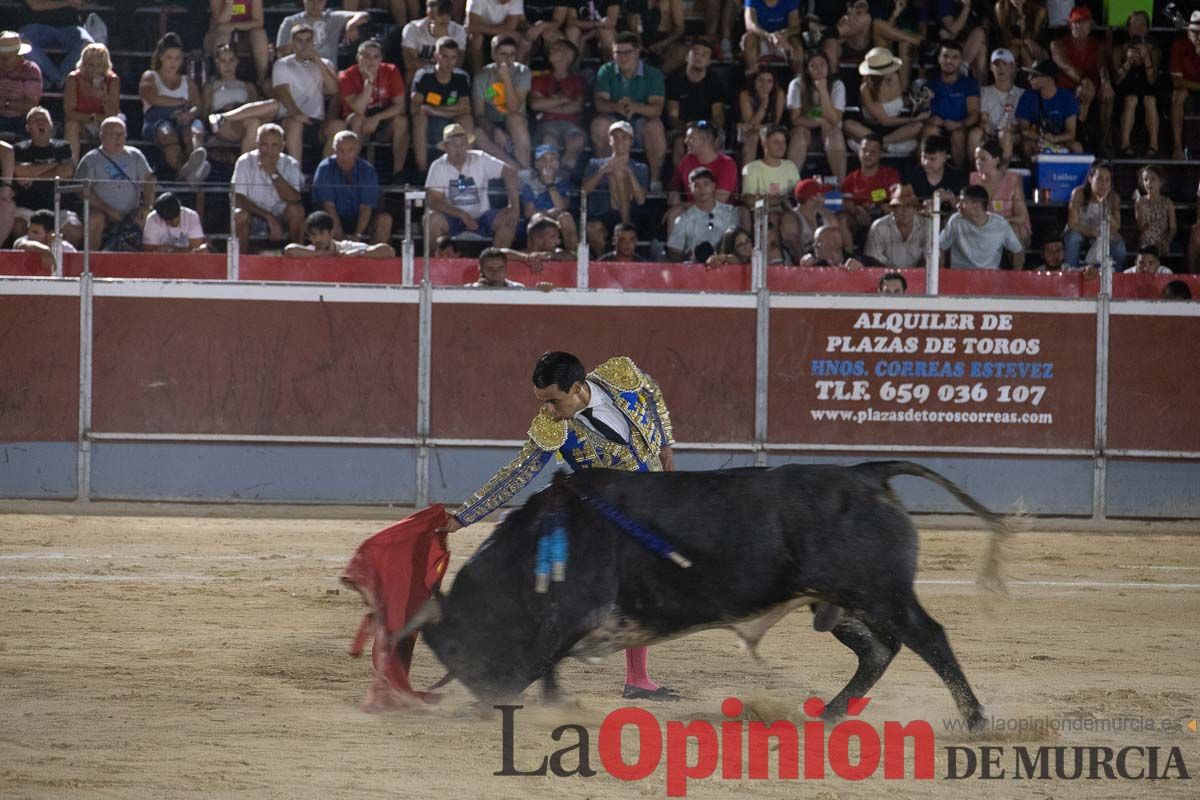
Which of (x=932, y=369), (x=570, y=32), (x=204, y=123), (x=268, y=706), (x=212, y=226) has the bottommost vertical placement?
(x=268, y=706)

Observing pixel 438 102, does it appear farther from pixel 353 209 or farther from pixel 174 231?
pixel 174 231

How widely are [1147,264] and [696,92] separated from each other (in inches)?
161

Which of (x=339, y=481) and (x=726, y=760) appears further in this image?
(x=339, y=481)

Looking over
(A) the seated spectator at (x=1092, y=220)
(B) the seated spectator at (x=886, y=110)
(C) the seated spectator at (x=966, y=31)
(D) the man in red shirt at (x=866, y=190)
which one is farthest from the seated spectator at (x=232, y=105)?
(A) the seated spectator at (x=1092, y=220)

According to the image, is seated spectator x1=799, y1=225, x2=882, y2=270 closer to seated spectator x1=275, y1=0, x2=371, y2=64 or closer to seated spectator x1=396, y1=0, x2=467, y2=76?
seated spectator x1=396, y1=0, x2=467, y2=76

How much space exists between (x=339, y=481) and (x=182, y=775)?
6897 millimetres

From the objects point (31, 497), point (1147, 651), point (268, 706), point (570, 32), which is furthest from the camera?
point (570, 32)

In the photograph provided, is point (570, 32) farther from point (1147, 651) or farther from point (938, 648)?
point (938, 648)

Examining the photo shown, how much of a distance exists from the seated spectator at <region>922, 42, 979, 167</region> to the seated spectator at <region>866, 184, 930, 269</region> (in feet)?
6.71

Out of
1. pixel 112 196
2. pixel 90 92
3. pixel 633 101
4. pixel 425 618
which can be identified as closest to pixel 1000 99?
pixel 633 101

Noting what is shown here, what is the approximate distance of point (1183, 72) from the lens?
14.2m

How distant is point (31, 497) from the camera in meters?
11.3

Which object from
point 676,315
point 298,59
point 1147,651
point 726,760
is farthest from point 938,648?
point 298,59

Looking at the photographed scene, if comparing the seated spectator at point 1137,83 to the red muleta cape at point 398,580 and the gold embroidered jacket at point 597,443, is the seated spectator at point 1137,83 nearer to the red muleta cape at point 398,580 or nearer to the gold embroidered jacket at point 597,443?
the gold embroidered jacket at point 597,443
